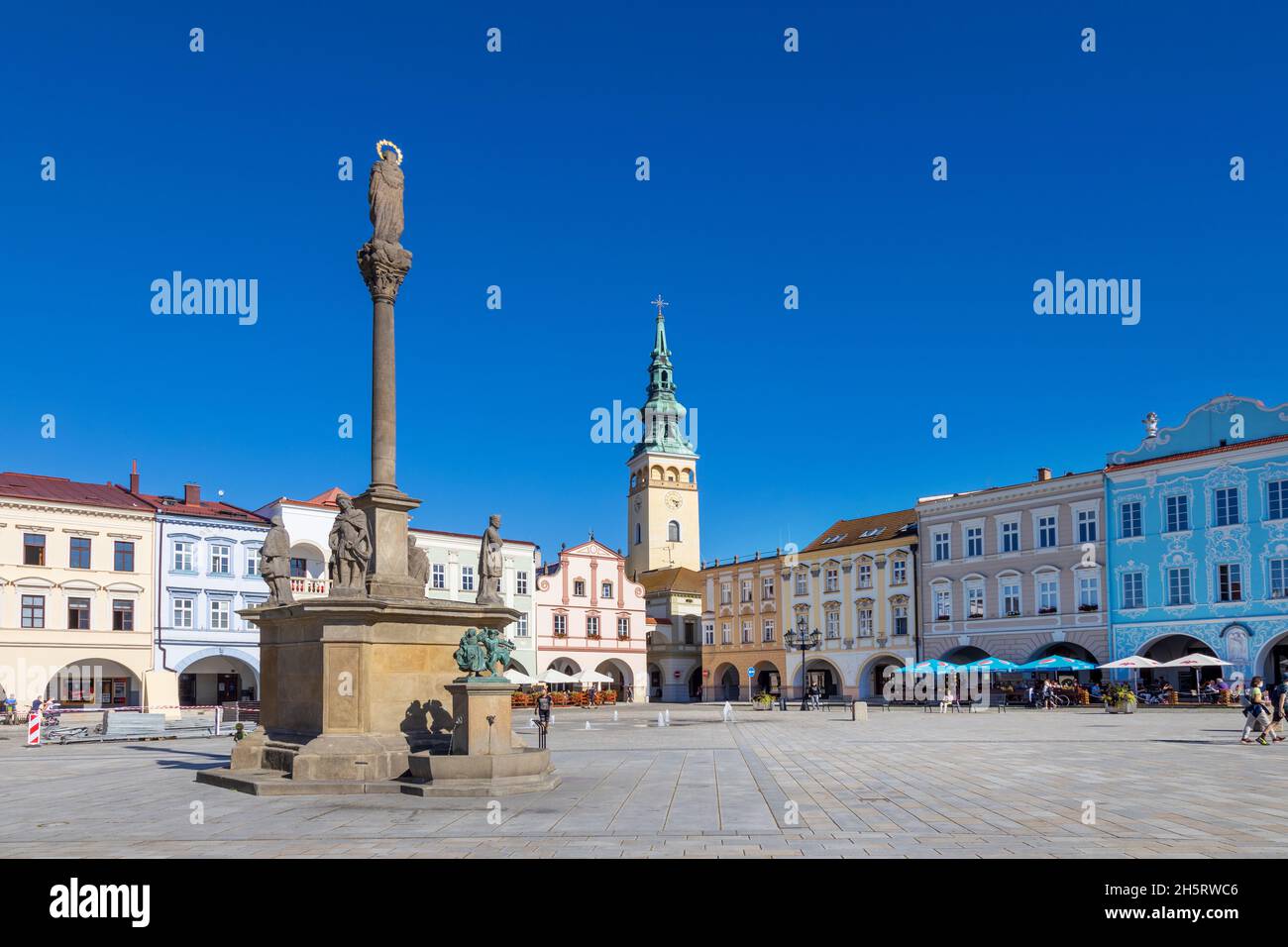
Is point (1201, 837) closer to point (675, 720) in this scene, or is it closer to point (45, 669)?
point (675, 720)

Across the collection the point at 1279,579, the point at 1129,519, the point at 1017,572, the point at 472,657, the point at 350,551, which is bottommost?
the point at 472,657

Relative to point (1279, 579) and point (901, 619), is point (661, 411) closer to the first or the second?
point (901, 619)

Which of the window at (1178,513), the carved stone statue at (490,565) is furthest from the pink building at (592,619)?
the carved stone statue at (490,565)

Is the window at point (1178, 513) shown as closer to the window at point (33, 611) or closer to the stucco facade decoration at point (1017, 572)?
the stucco facade decoration at point (1017, 572)

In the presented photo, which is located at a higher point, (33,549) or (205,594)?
(33,549)

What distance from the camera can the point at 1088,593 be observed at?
52656 mm

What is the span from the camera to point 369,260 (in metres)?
18.7

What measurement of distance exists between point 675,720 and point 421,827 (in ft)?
105

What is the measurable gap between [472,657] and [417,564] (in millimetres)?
3113

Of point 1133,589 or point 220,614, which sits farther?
point 220,614

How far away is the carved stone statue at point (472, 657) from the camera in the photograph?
15781mm

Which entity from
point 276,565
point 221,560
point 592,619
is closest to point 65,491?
point 221,560

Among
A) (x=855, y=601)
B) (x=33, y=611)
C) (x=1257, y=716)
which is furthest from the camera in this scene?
(x=855, y=601)
